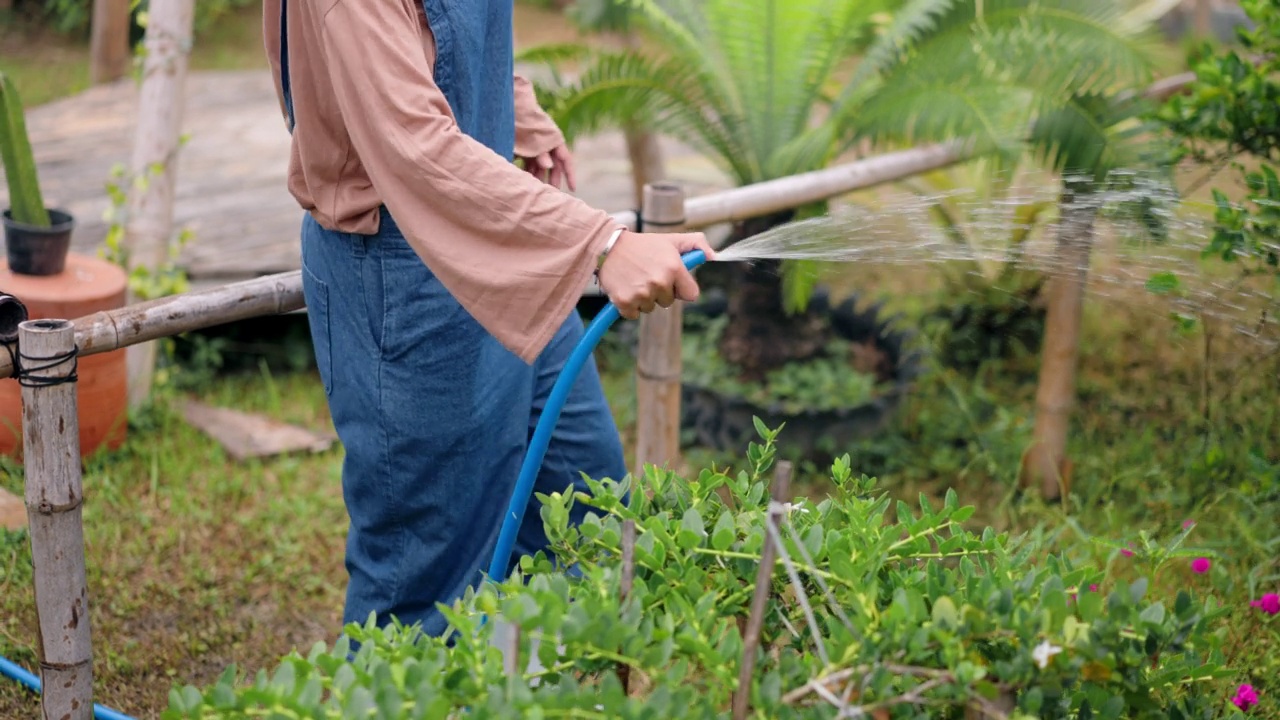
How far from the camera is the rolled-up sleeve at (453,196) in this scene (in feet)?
5.42

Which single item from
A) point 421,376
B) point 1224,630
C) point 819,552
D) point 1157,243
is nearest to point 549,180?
point 421,376

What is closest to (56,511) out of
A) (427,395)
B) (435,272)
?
(427,395)

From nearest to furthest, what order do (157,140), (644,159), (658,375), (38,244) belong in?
(658,375)
(38,244)
(157,140)
(644,159)

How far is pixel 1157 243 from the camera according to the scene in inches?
143

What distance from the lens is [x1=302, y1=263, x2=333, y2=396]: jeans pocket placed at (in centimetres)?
201

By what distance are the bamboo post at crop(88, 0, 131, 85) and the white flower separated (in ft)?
23.9

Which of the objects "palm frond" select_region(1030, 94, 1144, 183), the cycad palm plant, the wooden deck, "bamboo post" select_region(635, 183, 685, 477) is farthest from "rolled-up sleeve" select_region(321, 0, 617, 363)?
the wooden deck

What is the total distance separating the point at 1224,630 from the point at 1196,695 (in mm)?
133

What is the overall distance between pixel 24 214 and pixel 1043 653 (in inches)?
115

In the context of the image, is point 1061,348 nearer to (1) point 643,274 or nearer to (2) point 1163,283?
(2) point 1163,283

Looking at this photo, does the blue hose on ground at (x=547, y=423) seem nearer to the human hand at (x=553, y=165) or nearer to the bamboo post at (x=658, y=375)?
the human hand at (x=553, y=165)

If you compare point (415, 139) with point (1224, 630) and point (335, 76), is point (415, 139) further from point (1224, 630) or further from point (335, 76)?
point (1224, 630)

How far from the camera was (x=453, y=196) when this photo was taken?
167 cm

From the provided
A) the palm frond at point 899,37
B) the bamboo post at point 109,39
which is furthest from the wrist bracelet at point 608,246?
the bamboo post at point 109,39
